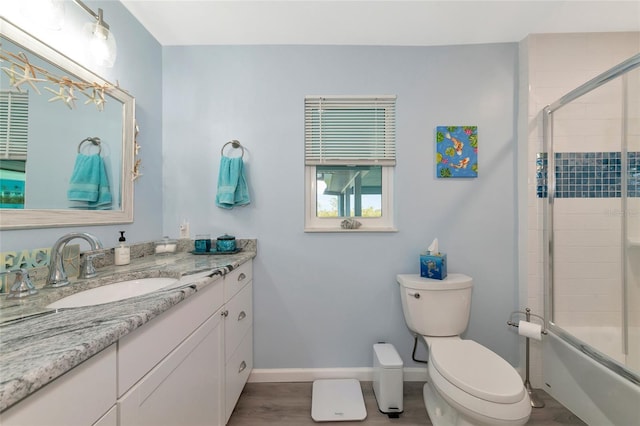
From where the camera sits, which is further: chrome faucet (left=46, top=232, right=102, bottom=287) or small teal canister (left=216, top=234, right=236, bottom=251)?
small teal canister (left=216, top=234, right=236, bottom=251)

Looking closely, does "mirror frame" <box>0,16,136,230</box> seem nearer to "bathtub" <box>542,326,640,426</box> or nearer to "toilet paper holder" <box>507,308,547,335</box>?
"toilet paper holder" <box>507,308,547,335</box>

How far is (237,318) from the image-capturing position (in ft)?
4.72

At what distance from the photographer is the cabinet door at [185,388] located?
0.71 metres

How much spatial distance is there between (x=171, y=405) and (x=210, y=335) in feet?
0.97

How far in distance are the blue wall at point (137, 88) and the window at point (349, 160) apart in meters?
A: 1.03

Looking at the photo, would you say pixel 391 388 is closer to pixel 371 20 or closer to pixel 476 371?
pixel 476 371

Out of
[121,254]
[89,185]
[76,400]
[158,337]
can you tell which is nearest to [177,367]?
[158,337]

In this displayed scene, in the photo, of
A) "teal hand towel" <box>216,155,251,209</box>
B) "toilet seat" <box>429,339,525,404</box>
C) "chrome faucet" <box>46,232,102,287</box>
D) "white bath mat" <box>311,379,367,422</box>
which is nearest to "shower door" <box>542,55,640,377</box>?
"toilet seat" <box>429,339,525,404</box>

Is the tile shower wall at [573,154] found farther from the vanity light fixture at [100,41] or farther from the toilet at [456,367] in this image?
the vanity light fixture at [100,41]

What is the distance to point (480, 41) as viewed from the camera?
173 cm

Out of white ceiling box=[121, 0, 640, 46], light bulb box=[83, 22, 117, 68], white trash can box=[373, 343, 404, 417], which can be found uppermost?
white ceiling box=[121, 0, 640, 46]

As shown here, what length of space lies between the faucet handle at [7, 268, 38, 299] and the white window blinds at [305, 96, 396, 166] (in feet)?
4.69

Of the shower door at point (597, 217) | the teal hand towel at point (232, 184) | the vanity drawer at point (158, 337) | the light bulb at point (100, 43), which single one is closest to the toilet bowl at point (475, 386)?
the shower door at point (597, 217)

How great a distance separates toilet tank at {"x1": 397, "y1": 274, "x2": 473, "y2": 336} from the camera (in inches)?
60.0
